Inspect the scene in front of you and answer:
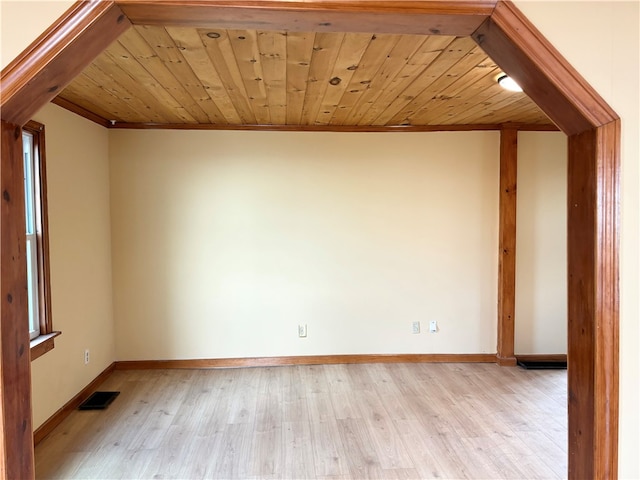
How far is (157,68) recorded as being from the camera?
2189 millimetres

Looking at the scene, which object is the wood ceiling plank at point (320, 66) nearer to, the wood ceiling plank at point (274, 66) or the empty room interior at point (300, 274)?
the empty room interior at point (300, 274)

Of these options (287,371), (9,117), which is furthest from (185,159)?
(9,117)

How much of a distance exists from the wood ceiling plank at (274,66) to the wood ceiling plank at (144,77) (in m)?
0.61

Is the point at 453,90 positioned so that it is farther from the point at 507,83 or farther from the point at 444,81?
the point at 507,83

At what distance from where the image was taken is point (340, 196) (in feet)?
12.8

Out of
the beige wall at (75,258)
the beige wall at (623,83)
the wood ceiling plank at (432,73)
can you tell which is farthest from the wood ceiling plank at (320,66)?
the beige wall at (75,258)

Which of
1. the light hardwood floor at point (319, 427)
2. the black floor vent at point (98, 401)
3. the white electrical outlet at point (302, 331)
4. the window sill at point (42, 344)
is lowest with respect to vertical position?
the light hardwood floor at point (319, 427)

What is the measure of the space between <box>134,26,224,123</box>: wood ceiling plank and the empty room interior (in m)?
0.04

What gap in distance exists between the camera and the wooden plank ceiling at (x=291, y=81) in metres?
1.88

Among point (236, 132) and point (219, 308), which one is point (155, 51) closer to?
point (236, 132)

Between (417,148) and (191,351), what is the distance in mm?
3071

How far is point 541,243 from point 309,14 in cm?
372

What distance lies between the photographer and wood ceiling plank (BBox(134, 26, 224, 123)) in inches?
69.2

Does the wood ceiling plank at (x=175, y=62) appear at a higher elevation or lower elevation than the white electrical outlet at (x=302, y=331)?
higher
